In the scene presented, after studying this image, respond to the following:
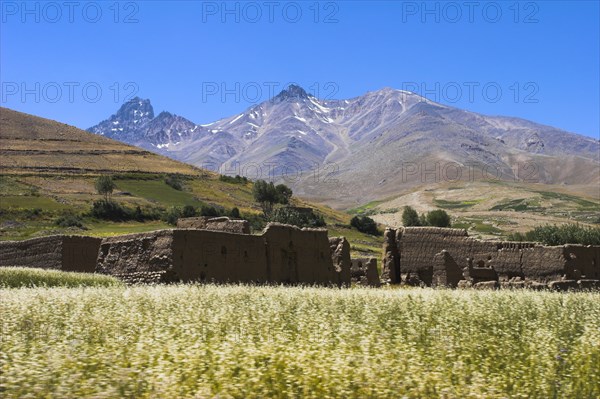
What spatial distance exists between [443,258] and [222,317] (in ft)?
72.4

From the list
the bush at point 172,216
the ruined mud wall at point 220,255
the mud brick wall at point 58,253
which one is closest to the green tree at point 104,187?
the bush at point 172,216

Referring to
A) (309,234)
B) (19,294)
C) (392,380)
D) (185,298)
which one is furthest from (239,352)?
(309,234)

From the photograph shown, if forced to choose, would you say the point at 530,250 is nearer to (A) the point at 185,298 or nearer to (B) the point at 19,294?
(A) the point at 185,298

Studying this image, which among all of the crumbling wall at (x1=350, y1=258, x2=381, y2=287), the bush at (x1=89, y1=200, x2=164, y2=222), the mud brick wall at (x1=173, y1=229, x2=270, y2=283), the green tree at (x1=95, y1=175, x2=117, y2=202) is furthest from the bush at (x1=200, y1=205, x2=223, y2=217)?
the mud brick wall at (x1=173, y1=229, x2=270, y2=283)

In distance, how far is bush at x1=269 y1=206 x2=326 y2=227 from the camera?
85.9 metres

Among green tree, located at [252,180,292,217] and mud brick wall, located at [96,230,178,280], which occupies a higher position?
green tree, located at [252,180,292,217]

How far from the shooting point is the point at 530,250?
1361 inches

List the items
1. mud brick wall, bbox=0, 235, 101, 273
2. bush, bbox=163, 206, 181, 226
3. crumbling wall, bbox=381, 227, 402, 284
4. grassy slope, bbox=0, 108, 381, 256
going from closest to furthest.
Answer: mud brick wall, bbox=0, 235, 101, 273 → crumbling wall, bbox=381, 227, 402, 284 → grassy slope, bbox=0, 108, 381, 256 → bush, bbox=163, 206, 181, 226

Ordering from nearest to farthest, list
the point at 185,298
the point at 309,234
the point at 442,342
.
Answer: the point at 442,342 < the point at 185,298 < the point at 309,234

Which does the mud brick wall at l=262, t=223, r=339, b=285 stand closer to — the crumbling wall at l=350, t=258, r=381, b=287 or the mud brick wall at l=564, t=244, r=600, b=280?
the crumbling wall at l=350, t=258, r=381, b=287

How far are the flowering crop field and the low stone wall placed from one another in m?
17.1

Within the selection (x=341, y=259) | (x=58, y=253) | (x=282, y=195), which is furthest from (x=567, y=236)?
(x=282, y=195)

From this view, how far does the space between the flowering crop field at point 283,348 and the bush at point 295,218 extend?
6715 centimetres

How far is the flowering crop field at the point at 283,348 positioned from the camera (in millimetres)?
9812
